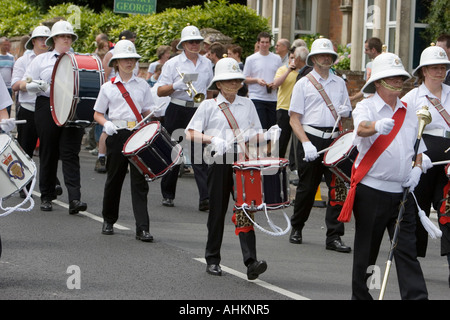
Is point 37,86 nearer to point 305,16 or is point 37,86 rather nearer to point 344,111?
point 344,111

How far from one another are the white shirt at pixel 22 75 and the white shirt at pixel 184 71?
1.65m

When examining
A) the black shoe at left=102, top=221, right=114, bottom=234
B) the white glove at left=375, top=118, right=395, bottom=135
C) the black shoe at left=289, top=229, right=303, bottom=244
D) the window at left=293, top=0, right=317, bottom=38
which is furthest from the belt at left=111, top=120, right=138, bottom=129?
the window at left=293, top=0, right=317, bottom=38

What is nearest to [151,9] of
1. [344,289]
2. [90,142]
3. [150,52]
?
[150,52]

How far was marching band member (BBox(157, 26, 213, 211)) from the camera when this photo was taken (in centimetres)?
1299

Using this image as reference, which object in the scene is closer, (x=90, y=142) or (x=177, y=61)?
(x=177, y=61)

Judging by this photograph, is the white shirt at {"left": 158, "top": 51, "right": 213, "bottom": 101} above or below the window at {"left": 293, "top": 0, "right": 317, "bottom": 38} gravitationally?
below

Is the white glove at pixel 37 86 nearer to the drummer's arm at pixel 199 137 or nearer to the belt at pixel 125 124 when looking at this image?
the belt at pixel 125 124

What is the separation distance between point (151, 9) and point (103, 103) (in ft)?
38.1

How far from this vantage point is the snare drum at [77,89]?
38.1 ft

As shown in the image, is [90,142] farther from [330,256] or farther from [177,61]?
[330,256]

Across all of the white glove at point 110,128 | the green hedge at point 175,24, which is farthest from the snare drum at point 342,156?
the green hedge at point 175,24

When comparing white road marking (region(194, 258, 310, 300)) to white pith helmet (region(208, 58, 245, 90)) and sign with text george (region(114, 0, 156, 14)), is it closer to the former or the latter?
white pith helmet (region(208, 58, 245, 90))

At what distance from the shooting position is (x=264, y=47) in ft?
51.8

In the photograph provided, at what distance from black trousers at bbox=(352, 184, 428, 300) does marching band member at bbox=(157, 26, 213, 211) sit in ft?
18.4
